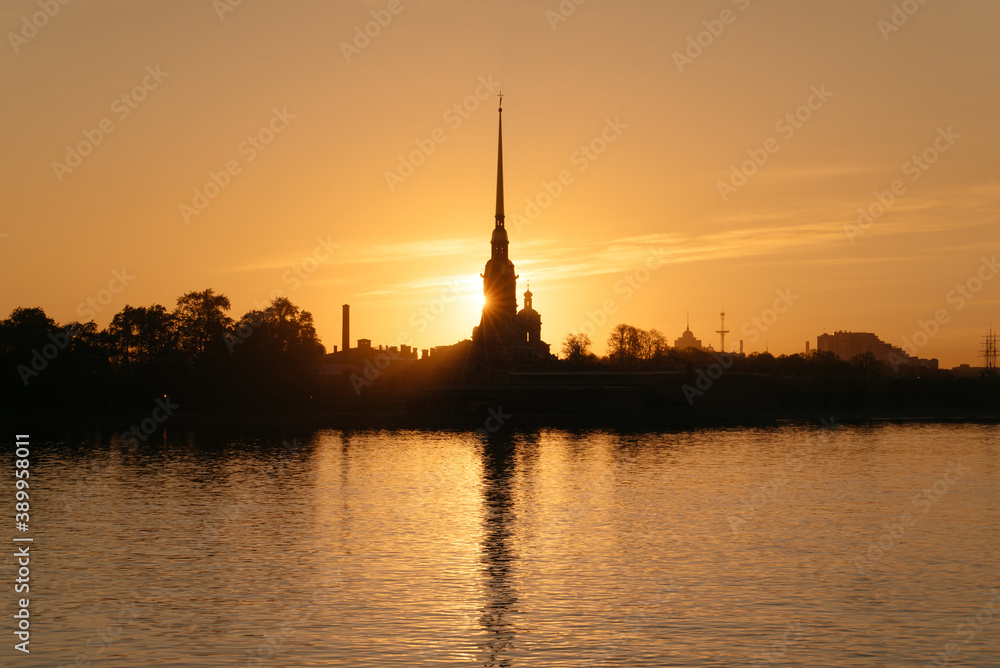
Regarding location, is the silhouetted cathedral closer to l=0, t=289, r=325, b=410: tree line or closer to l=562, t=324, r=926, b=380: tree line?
l=562, t=324, r=926, b=380: tree line

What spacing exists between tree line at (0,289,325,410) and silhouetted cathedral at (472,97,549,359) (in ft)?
180

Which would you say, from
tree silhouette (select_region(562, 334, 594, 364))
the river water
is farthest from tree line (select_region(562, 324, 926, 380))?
the river water

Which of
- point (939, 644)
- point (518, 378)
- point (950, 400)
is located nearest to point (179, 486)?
point (939, 644)

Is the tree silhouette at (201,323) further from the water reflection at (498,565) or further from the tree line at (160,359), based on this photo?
the water reflection at (498,565)

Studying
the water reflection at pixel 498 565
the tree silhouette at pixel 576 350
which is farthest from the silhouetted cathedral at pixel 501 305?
the water reflection at pixel 498 565

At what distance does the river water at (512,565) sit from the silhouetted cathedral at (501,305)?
10266cm

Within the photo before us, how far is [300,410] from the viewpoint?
112 metres

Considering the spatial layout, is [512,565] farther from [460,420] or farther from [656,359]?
[656,359]

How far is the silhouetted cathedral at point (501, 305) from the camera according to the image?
16800cm

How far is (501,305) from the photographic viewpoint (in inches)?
6860

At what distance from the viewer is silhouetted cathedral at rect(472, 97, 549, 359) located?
168000mm

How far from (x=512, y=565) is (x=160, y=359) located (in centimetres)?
8480

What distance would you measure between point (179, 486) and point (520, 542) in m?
23.5

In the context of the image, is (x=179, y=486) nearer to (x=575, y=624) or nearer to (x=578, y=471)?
(x=578, y=471)
